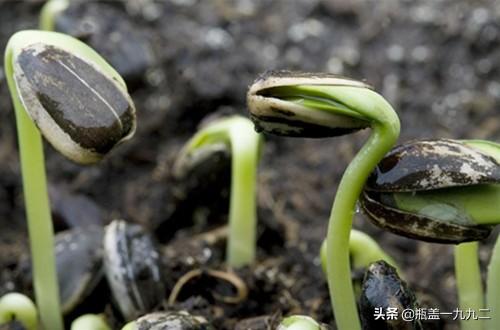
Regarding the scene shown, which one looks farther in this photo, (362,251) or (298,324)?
(362,251)

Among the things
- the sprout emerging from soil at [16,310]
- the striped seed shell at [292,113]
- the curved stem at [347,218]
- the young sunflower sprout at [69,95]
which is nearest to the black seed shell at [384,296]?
the curved stem at [347,218]

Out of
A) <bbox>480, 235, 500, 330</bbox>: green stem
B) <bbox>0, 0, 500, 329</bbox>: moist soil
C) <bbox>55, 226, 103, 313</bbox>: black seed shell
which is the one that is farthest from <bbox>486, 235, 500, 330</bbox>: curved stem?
<bbox>55, 226, 103, 313</bbox>: black seed shell

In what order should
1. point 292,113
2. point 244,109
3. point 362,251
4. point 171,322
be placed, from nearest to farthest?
1. point 292,113
2. point 171,322
3. point 362,251
4. point 244,109

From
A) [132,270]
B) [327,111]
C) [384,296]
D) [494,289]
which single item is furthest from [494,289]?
[132,270]

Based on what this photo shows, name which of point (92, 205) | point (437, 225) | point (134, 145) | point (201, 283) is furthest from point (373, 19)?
point (437, 225)

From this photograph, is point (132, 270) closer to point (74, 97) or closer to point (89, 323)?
point (89, 323)

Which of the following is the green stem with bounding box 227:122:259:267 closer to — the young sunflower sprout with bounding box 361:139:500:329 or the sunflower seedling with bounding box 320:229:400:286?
the sunflower seedling with bounding box 320:229:400:286

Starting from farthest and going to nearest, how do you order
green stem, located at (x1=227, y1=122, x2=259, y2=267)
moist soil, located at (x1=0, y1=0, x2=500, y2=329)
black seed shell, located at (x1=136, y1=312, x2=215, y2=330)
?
1. moist soil, located at (x1=0, y1=0, x2=500, y2=329)
2. green stem, located at (x1=227, y1=122, x2=259, y2=267)
3. black seed shell, located at (x1=136, y1=312, x2=215, y2=330)

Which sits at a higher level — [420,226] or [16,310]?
[420,226]

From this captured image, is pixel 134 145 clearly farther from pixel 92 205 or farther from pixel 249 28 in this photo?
pixel 249 28
